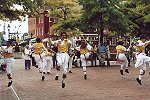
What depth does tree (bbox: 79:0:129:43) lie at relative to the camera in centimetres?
3309

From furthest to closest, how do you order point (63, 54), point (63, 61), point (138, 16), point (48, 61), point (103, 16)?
point (138, 16)
point (103, 16)
point (48, 61)
point (63, 54)
point (63, 61)

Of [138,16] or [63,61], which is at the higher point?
[138,16]

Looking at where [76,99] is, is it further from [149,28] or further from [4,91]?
[149,28]

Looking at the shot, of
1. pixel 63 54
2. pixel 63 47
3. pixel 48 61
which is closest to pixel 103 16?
pixel 48 61

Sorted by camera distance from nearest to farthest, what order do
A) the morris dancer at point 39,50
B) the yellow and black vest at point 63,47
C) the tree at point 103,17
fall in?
1. the yellow and black vest at point 63,47
2. the morris dancer at point 39,50
3. the tree at point 103,17

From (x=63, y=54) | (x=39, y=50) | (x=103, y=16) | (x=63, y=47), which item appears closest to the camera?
(x=63, y=54)

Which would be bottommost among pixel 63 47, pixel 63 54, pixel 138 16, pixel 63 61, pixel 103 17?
pixel 63 61

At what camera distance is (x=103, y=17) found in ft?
110

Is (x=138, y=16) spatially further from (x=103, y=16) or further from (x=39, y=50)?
(x=39, y=50)

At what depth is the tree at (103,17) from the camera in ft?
109

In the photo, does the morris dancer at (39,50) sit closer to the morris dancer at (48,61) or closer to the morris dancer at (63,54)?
the morris dancer at (48,61)

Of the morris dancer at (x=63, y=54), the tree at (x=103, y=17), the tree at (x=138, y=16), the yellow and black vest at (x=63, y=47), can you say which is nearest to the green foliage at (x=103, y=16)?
the tree at (x=103, y=17)

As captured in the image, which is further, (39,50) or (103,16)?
(103,16)

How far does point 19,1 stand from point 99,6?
51.9 feet
